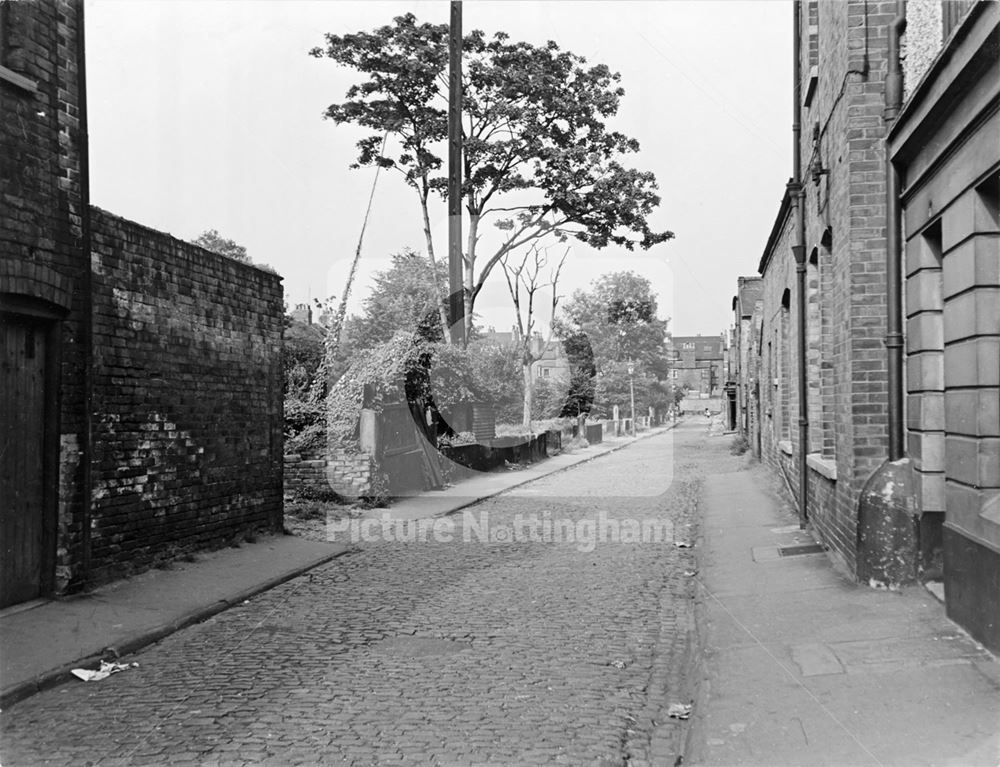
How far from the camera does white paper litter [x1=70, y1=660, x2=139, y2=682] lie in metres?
5.33

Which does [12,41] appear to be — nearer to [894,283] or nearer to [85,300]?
[85,300]

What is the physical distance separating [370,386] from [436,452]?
349 cm

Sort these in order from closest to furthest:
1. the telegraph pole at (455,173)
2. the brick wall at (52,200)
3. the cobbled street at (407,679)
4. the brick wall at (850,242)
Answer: the cobbled street at (407,679) < the brick wall at (52,200) < the brick wall at (850,242) < the telegraph pole at (455,173)

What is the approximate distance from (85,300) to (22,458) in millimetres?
1389

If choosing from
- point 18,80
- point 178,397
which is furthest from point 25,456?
point 18,80

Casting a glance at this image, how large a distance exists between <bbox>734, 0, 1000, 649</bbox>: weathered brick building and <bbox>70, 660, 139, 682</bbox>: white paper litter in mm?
5315

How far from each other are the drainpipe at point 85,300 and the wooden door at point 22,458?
35 cm

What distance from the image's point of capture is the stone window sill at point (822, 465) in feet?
27.8

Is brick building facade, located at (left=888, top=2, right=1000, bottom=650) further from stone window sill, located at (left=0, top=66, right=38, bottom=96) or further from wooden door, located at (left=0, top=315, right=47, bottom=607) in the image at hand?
wooden door, located at (left=0, top=315, right=47, bottom=607)

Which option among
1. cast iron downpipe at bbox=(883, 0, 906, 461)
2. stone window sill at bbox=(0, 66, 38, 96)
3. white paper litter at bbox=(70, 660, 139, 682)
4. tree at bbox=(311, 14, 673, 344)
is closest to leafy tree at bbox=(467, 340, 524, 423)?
tree at bbox=(311, 14, 673, 344)

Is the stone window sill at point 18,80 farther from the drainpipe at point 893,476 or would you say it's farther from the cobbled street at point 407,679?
the drainpipe at point 893,476

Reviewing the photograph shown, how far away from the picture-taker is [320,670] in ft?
17.8

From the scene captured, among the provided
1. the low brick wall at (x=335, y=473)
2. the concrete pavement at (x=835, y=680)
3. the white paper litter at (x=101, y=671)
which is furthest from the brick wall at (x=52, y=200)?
the low brick wall at (x=335, y=473)

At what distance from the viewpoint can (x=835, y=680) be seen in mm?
4938
